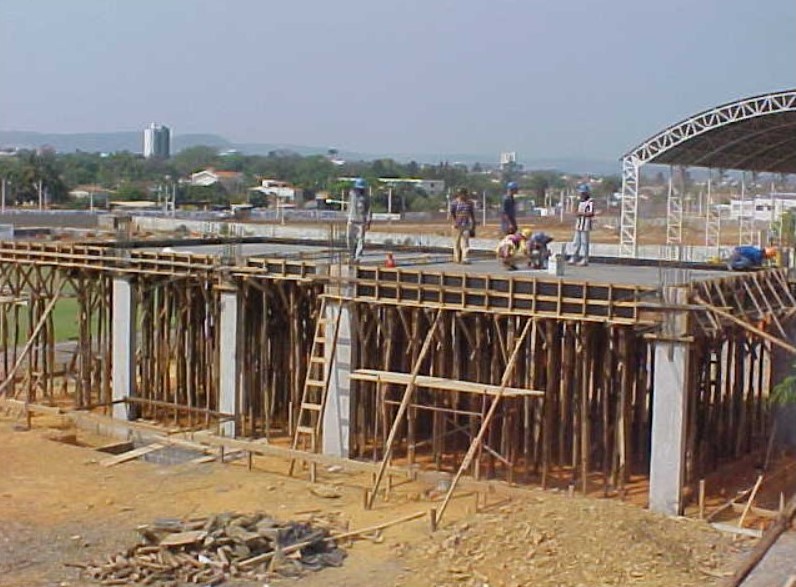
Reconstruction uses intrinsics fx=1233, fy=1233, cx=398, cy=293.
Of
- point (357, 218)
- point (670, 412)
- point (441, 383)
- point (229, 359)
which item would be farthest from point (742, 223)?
point (441, 383)

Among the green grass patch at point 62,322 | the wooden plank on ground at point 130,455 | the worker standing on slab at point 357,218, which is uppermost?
the worker standing on slab at point 357,218

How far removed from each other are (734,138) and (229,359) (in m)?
16.3

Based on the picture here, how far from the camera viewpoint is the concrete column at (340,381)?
21469 millimetres

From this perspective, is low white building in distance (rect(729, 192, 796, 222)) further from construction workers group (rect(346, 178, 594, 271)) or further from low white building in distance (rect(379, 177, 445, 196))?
low white building in distance (rect(379, 177, 445, 196))

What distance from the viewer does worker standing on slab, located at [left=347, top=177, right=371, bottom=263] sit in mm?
23047

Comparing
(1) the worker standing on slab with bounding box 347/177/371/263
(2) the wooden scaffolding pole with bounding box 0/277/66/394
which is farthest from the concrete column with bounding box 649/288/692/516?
(2) the wooden scaffolding pole with bounding box 0/277/66/394

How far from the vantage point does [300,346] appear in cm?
2339

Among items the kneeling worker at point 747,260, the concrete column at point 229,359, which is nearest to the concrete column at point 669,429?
the kneeling worker at point 747,260

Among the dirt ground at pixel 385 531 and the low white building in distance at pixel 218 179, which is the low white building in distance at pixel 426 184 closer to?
the low white building in distance at pixel 218 179

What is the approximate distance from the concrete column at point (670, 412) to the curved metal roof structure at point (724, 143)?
39.8 ft

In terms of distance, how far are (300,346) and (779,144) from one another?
59.0ft

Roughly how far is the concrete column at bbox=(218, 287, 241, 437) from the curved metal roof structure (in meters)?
13.3

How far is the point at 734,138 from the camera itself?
1298 inches

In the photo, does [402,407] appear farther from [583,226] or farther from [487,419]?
[583,226]
